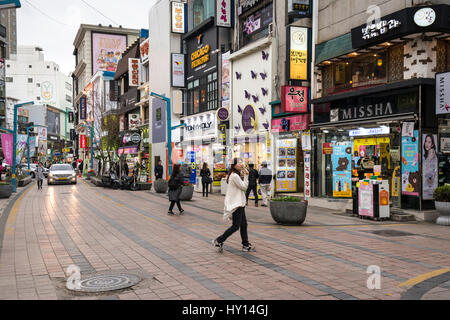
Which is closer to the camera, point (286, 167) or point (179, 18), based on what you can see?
point (286, 167)

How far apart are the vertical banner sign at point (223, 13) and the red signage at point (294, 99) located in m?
9.95

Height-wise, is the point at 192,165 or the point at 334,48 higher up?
the point at 334,48

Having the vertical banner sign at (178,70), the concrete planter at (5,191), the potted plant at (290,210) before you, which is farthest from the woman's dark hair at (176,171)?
the vertical banner sign at (178,70)

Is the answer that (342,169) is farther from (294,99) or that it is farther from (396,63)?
(396,63)

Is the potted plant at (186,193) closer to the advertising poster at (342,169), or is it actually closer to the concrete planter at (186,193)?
the concrete planter at (186,193)

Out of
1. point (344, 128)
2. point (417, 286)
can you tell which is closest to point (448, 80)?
point (344, 128)

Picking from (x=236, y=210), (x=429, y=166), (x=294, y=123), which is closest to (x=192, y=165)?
(x=294, y=123)

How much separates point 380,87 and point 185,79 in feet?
73.2

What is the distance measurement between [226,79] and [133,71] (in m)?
21.8

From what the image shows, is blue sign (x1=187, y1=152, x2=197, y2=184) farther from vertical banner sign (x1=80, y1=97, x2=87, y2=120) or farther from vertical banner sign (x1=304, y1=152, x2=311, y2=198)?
vertical banner sign (x1=80, y1=97, x2=87, y2=120)

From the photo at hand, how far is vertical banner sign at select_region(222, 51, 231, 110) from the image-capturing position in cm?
2694

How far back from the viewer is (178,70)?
3469 centimetres

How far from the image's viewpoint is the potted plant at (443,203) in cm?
1223

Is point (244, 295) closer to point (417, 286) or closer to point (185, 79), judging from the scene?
point (417, 286)
